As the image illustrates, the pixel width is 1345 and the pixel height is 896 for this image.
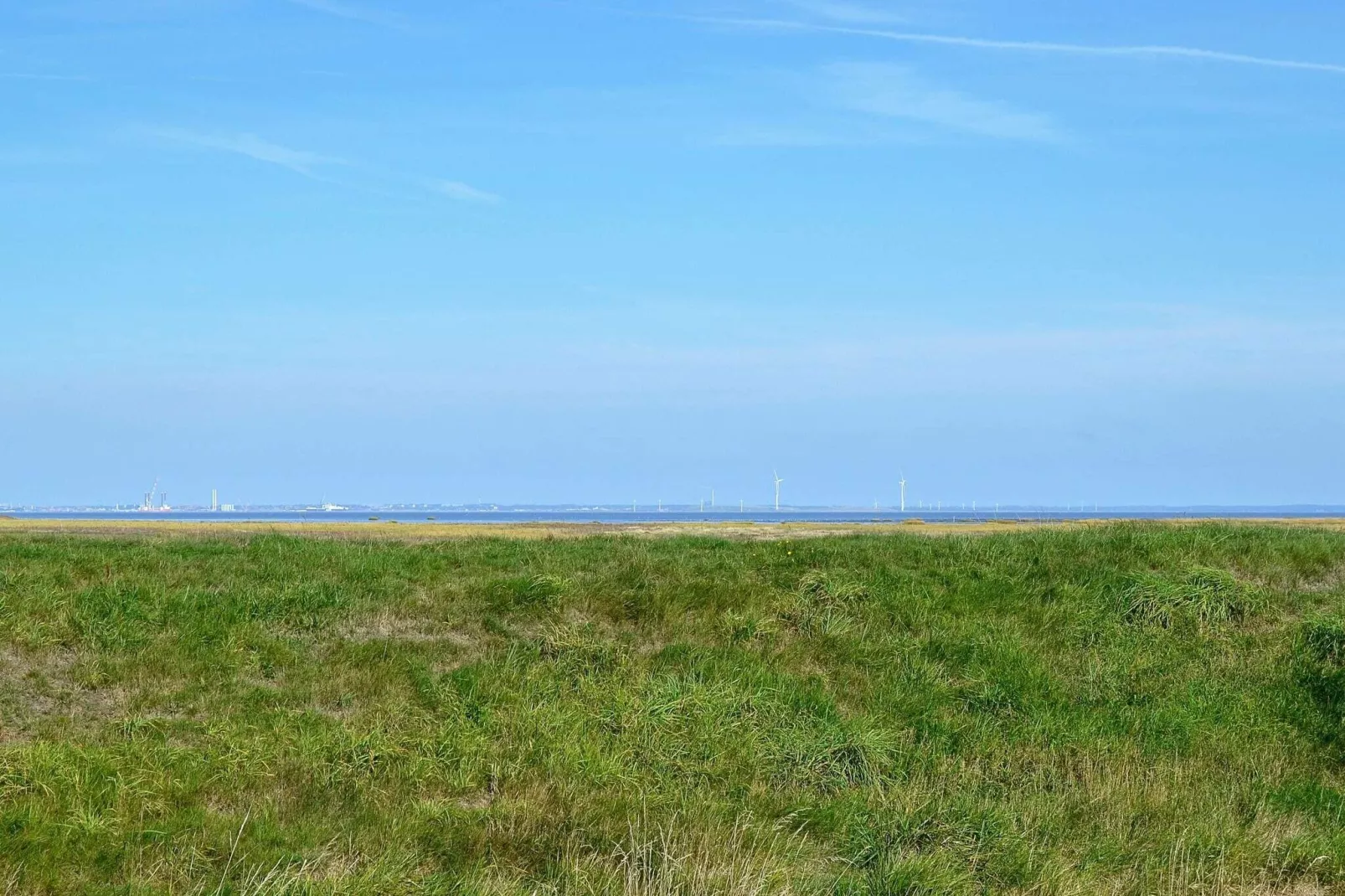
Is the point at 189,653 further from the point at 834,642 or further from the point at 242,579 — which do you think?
the point at 834,642

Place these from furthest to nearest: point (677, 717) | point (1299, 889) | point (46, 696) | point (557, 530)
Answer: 1. point (557, 530)
2. point (46, 696)
3. point (677, 717)
4. point (1299, 889)

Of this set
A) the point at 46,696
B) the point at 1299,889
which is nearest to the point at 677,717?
the point at 1299,889

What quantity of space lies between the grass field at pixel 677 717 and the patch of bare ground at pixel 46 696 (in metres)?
0.06

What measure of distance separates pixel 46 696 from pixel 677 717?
967cm

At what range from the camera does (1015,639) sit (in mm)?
22297

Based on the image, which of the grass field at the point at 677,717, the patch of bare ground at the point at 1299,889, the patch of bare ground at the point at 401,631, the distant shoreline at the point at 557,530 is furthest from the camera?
the distant shoreline at the point at 557,530

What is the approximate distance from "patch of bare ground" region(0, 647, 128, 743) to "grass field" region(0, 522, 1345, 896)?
0.06 m

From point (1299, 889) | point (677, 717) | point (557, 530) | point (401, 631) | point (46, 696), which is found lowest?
point (1299, 889)

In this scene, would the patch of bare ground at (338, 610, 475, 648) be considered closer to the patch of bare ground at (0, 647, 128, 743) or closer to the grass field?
the grass field

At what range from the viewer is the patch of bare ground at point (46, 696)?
16.8 m

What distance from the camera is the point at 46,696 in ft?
58.3

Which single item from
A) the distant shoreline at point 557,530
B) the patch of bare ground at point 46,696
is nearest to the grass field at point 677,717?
the patch of bare ground at point 46,696

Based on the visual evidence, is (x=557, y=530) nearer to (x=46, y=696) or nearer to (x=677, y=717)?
(x=46, y=696)

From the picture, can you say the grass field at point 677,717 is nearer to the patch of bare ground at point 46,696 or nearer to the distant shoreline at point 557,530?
the patch of bare ground at point 46,696
